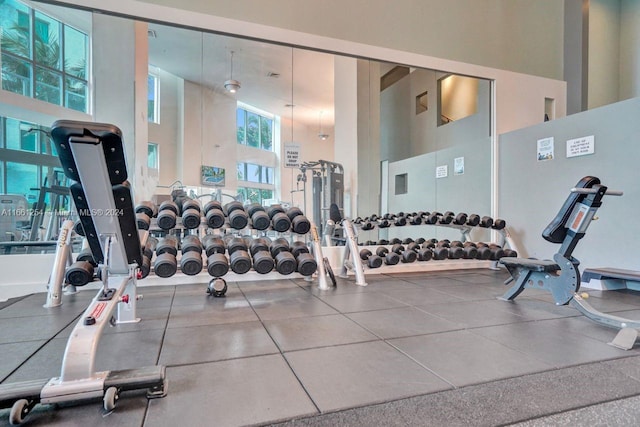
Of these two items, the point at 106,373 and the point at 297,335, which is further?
the point at 297,335

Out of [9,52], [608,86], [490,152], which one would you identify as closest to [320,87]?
[490,152]

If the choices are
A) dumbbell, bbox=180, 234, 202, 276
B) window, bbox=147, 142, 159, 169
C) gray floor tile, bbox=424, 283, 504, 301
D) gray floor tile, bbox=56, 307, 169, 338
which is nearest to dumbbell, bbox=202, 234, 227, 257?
dumbbell, bbox=180, 234, 202, 276

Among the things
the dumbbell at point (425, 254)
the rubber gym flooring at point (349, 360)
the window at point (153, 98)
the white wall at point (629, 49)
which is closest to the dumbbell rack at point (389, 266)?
the dumbbell at point (425, 254)

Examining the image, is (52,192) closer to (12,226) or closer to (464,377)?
(12,226)

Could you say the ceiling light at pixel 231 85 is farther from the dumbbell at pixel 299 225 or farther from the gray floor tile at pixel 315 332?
the gray floor tile at pixel 315 332

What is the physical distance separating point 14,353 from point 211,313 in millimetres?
969

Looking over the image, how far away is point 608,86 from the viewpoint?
6.00m

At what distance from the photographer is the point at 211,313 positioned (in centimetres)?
219

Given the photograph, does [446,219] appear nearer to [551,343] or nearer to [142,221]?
[551,343]

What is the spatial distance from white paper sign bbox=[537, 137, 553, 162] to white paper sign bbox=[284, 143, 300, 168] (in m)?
3.00

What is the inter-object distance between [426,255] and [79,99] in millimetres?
4525

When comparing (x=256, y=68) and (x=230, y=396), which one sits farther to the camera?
(x=256, y=68)

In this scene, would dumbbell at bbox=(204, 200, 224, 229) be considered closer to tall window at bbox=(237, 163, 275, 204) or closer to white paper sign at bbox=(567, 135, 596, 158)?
tall window at bbox=(237, 163, 275, 204)

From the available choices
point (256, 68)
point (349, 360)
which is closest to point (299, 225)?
point (349, 360)
